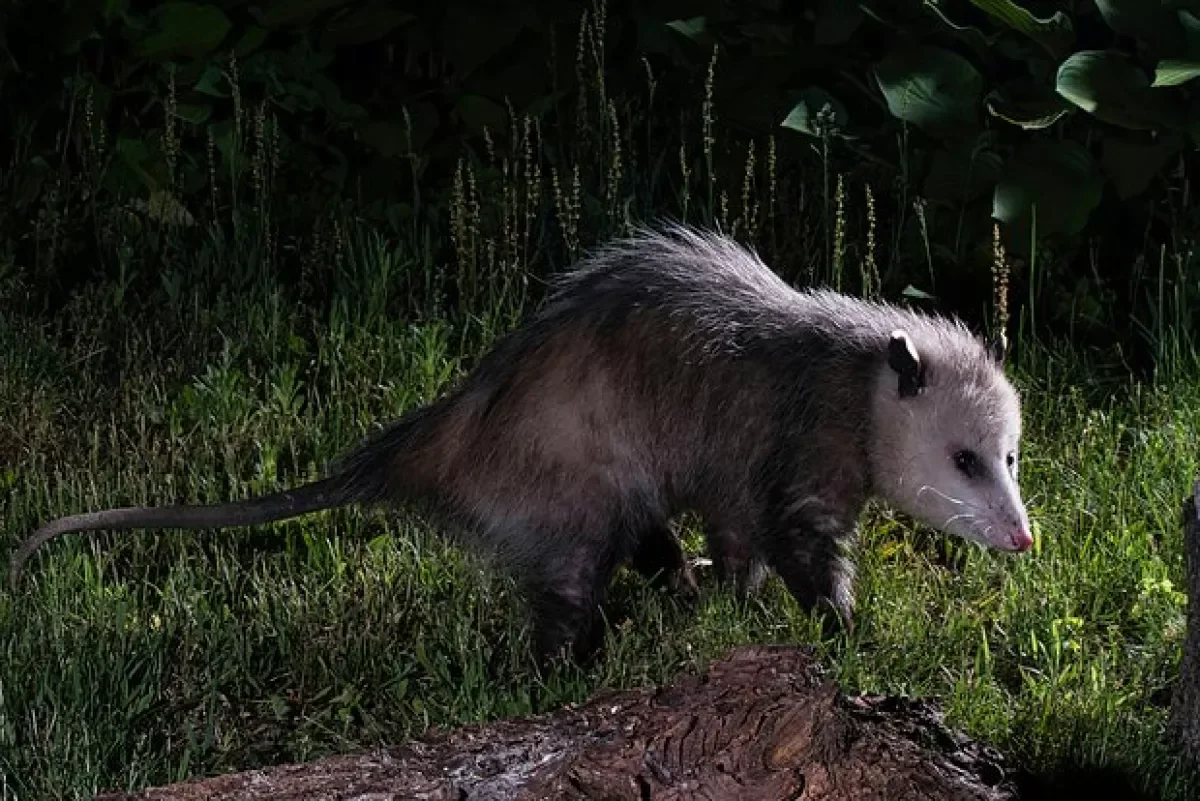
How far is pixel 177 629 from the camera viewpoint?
4398 millimetres

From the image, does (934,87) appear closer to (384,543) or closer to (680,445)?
(680,445)

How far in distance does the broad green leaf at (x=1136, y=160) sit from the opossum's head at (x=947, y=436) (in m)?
1.05

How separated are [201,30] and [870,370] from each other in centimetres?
242

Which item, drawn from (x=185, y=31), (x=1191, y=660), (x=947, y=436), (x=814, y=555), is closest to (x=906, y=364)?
(x=947, y=436)

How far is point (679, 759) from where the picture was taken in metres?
3.20

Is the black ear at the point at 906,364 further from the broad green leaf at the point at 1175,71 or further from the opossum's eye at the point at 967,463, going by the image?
the broad green leaf at the point at 1175,71

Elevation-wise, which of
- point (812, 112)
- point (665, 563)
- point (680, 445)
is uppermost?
point (812, 112)

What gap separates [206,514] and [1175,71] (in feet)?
7.59

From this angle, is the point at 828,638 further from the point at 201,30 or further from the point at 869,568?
the point at 201,30

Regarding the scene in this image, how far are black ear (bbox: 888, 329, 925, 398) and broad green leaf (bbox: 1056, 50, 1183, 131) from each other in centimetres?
107

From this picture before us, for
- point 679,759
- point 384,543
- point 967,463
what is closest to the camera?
point 679,759

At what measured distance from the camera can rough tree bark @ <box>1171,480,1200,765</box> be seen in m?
3.73

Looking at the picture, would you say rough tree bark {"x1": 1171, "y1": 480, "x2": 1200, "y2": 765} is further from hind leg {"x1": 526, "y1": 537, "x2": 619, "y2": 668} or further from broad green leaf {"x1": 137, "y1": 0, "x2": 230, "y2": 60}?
broad green leaf {"x1": 137, "y1": 0, "x2": 230, "y2": 60}

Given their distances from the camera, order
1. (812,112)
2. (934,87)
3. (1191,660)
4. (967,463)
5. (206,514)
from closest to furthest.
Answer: (1191,660)
(967,463)
(206,514)
(934,87)
(812,112)
